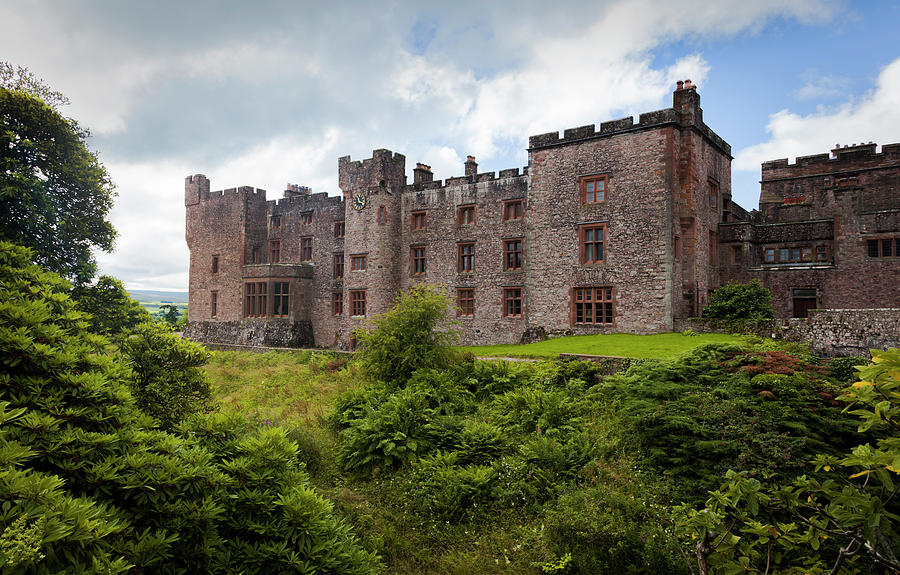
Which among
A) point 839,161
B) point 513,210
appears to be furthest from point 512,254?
point 839,161

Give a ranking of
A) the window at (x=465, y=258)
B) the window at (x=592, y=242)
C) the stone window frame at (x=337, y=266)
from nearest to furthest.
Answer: the window at (x=592, y=242), the window at (x=465, y=258), the stone window frame at (x=337, y=266)

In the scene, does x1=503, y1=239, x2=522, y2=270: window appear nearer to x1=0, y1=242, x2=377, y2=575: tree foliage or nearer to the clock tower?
the clock tower

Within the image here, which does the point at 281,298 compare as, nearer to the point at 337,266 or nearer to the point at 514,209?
the point at 337,266

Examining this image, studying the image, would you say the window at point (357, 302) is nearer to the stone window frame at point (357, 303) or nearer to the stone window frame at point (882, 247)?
the stone window frame at point (357, 303)

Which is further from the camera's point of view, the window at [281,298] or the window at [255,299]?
the window at [255,299]

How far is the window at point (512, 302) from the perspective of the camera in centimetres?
2875

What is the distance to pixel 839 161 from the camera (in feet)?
107

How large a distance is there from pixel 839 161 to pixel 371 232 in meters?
31.2

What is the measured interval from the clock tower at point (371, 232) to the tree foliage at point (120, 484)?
25.6 metres

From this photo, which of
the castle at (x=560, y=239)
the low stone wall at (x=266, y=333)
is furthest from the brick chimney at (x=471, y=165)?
the low stone wall at (x=266, y=333)

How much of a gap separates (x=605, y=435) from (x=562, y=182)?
55.4 feet

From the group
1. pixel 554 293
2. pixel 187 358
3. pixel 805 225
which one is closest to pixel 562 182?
pixel 554 293

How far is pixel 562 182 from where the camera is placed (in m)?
25.5

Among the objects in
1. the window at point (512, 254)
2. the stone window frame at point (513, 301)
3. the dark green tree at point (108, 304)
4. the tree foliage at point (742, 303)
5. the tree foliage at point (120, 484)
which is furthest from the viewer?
the window at point (512, 254)
